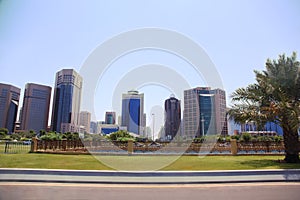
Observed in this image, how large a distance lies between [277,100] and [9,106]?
255 ft

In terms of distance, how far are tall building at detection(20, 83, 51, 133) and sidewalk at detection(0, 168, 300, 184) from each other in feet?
270

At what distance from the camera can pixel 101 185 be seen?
5.59 metres

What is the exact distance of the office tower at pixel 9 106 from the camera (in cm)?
6419

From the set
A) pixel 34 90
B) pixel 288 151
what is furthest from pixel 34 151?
pixel 34 90

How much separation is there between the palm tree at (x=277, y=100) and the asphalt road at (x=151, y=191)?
4.22 m

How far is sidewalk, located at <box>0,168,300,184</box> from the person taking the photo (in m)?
5.89

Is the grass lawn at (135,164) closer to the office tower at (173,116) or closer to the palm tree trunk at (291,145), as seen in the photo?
the palm tree trunk at (291,145)

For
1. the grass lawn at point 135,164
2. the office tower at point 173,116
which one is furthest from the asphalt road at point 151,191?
the office tower at point 173,116

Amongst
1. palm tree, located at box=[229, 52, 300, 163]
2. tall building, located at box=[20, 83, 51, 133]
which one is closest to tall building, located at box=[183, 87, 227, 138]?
palm tree, located at box=[229, 52, 300, 163]

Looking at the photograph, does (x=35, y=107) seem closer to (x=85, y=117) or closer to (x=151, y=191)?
(x=85, y=117)

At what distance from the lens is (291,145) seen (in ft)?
31.6

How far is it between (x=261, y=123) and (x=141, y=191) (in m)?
7.20

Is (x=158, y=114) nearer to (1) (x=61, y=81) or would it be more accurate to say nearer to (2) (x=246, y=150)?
(2) (x=246, y=150)

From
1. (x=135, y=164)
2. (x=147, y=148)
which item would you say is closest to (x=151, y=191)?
(x=135, y=164)
